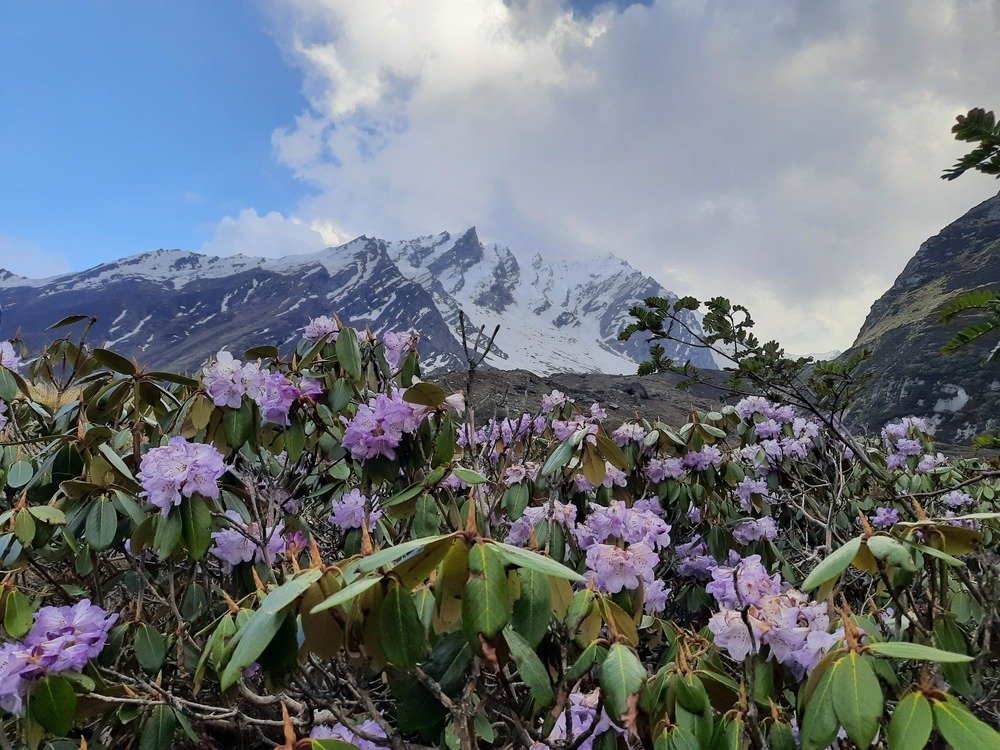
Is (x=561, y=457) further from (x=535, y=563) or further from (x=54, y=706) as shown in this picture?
(x=54, y=706)

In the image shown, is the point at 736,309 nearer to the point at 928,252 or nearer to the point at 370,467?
the point at 370,467

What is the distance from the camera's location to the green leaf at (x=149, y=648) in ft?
5.71

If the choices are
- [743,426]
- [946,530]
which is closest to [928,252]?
[743,426]

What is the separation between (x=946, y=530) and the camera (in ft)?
3.67

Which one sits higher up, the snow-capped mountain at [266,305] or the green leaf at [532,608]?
the snow-capped mountain at [266,305]

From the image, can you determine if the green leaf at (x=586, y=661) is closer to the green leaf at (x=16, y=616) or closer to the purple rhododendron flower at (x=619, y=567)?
the purple rhododendron flower at (x=619, y=567)

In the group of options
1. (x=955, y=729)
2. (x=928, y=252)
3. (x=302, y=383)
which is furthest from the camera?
(x=928, y=252)

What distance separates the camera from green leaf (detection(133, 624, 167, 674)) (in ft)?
5.71

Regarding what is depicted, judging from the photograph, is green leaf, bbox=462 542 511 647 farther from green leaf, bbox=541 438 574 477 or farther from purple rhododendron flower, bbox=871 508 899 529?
purple rhododendron flower, bbox=871 508 899 529

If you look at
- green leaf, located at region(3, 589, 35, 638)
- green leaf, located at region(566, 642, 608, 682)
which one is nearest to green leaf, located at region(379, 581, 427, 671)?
green leaf, located at region(566, 642, 608, 682)

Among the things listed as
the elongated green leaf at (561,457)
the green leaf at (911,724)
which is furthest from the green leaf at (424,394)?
the green leaf at (911,724)

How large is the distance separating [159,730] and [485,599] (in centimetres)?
141

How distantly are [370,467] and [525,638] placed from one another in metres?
1.12

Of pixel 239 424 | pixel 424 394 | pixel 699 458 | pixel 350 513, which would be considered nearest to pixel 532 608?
pixel 424 394
